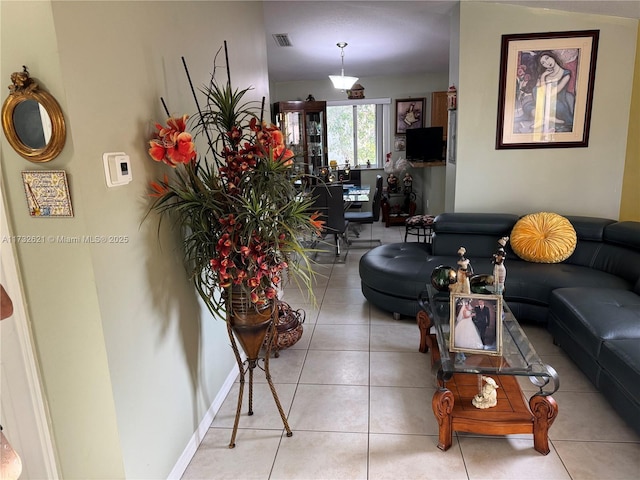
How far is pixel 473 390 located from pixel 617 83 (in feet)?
9.91

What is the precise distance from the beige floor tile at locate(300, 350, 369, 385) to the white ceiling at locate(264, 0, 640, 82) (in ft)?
9.14

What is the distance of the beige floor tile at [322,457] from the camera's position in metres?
1.85

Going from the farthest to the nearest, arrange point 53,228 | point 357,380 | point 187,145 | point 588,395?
point 357,380 < point 588,395 < point 187,145 < point 53,228

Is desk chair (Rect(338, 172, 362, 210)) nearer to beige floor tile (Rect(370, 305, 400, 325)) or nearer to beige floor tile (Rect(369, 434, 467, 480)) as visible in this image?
beige floor tile (Rect(370, 305, 400, 325))

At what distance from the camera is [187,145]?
154 centimetres

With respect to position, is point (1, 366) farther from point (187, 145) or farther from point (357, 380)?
point (357, 380)

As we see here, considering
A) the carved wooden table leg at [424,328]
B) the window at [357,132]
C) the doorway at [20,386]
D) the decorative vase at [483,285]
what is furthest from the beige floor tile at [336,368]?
the window at [357,132]

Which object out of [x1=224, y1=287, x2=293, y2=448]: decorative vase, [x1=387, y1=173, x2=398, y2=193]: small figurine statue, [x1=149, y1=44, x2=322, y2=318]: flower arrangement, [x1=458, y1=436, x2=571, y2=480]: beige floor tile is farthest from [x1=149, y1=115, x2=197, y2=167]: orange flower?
[x1=387, y1=173, x2=398, y2=193]: small figurine statue

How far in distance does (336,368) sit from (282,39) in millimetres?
3522

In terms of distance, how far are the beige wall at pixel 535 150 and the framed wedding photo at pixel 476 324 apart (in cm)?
210

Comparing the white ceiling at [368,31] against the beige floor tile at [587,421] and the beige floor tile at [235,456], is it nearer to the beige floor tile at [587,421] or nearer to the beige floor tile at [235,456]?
the beige floor tile at [587,421]

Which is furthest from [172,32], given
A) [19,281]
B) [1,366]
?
[1,366]

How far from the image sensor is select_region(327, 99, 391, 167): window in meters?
7.26

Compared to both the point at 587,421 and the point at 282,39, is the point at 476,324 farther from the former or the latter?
the point at 282,39
